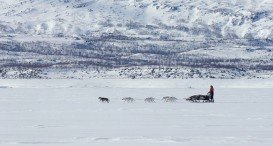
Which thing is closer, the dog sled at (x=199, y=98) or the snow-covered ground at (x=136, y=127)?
the snow-covered ground at (x=136, y=127)

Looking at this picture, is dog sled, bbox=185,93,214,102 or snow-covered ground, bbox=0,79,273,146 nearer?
snow-covered ground, bbox=0,79,273,146

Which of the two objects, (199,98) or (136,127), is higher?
(136,127)

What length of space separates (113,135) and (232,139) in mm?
3747

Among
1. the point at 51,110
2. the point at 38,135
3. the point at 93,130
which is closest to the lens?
the point at 38,135

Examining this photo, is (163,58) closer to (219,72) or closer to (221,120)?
(219,72)

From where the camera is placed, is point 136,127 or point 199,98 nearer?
point 136,127

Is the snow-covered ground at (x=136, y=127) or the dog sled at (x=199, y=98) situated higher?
the snow-covered ground at (x=136, y=127)

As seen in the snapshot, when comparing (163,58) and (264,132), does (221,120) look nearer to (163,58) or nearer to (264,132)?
(264,132)

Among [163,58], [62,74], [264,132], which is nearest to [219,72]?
[62,74]

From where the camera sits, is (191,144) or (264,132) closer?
(191,144)

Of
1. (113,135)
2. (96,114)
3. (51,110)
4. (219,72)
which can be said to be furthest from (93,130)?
(219,72)

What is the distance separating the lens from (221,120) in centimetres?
2573

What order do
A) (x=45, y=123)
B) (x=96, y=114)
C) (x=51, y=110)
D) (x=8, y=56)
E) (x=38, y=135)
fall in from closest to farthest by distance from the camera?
(x=38, y=135), (x=45, y=123), (x=96, y=114), (x=51, y=110), (x=8, y=56)

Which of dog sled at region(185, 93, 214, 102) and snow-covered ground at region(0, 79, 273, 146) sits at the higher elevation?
snow-covered ground at region(0, 79, 273, 146)
